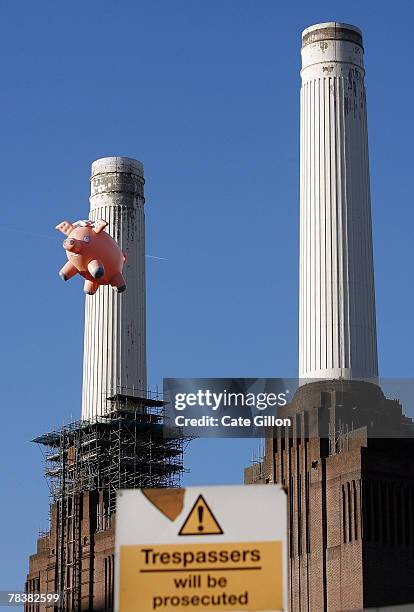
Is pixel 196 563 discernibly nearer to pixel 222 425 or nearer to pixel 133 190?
pixel 222 425

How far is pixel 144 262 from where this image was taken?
129 m

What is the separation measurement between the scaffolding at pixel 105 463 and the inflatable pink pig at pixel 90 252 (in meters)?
41.0

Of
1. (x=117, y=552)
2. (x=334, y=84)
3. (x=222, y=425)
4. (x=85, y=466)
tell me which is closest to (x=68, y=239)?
(x=222, y=425)

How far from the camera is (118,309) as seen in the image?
126000 mm

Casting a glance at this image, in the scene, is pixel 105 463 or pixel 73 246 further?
pixel 105 463

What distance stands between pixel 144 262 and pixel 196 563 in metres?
117

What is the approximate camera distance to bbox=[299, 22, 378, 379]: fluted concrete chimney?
99.9m

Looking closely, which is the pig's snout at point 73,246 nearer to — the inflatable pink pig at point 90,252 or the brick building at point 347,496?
the inflatable pink pig at point 90,252

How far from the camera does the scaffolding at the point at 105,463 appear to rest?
4665 inches

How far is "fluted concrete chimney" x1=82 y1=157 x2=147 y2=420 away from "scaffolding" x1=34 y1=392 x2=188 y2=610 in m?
1.91

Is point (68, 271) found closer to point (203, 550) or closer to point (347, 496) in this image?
point (347, 496)

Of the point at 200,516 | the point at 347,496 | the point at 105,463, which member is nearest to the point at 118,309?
the point at 105,463

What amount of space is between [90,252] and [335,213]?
28.2 metres

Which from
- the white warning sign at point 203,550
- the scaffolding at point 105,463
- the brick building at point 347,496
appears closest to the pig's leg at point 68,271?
the brick building at point 347,496
